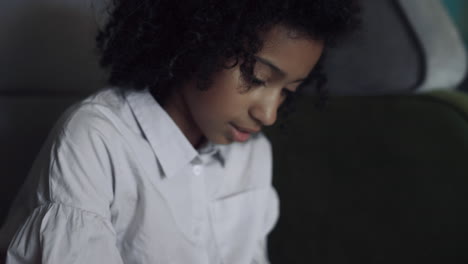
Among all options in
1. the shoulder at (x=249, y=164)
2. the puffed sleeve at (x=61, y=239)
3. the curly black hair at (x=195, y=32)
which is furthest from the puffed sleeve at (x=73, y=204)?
the shoulder at (x=249, y=164)

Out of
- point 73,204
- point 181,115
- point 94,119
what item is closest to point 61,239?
point 73,204

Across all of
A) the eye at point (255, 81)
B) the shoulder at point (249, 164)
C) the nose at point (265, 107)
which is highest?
the eye at point (255, 81)

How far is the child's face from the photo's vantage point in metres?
0.57

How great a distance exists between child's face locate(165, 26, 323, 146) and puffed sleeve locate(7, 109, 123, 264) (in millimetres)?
132

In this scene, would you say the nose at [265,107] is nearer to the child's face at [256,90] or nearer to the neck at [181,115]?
the child's face at [256,90]

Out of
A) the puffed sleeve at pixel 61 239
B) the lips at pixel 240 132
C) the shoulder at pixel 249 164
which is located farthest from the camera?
the shoulder at pixel 249 164

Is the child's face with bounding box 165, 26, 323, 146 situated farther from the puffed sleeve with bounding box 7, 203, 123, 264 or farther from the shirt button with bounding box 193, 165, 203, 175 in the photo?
the puffed sleeve with bounding box 7, 203, 123, 264

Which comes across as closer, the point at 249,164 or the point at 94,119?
the point at 94,119

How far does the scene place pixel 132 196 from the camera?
60 cm

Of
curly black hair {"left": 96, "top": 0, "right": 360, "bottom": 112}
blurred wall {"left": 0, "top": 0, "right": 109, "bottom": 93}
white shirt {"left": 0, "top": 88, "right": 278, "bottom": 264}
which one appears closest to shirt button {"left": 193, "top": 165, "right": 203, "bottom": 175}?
white shirt {"left": 0, "top": 88, "right": 278, "bottom": 264}

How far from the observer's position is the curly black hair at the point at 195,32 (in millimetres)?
572

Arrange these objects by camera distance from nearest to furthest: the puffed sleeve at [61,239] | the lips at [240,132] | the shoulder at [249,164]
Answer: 1. the puffed sleeve at [61,239]
2. the lips at [240,132]
3. the shoulder at [249,164]

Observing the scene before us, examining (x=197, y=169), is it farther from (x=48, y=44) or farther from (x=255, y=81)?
(x=48, y=44)

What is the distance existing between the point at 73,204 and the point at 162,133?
0.17m
